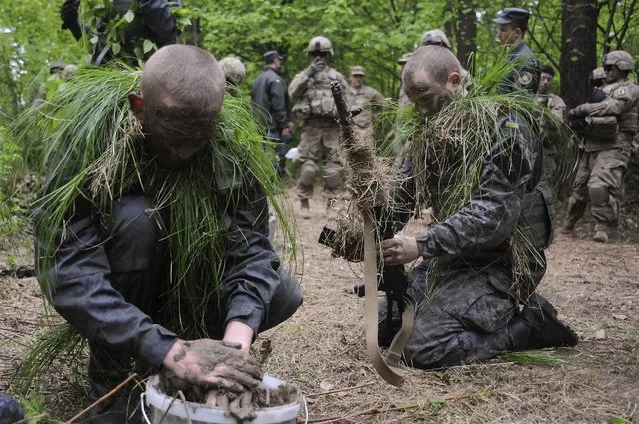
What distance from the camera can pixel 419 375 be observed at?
10.0 ft

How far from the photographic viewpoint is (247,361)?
6.22 ft

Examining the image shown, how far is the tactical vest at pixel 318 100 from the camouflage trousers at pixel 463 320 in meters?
6.18

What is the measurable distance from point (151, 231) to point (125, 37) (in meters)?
2.27

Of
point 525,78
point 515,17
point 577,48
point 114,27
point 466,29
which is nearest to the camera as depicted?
point 114,27

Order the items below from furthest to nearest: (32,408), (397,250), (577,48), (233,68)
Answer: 1. (577,48)
2. (233,68)
3. (397,250)
4. (32,408)

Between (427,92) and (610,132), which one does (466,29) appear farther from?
(427,92)

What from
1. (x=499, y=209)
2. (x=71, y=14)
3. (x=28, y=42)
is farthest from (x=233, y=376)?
(x=28, y=42)

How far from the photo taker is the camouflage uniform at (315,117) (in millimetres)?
9375

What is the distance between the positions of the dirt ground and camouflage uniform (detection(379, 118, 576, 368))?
0.44ft

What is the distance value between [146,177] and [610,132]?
6.38 metres

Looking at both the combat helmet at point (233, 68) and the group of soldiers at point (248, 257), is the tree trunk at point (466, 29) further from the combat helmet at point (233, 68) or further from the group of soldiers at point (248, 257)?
the group of soldiers at point (248, 257)

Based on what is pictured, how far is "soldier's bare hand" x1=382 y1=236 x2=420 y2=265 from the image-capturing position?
2.89 metres

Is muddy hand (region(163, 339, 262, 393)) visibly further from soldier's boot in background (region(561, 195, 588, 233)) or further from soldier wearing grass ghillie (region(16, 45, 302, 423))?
soldier's boot in background (region(561, 195, 588, 233))

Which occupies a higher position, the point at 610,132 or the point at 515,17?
the point at 515,17
